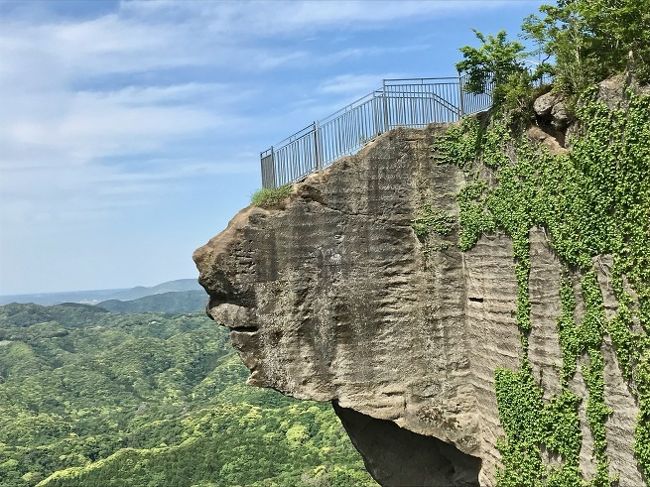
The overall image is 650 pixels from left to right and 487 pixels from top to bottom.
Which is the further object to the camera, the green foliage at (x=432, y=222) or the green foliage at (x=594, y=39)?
the green foliage at (x=432, y=222)

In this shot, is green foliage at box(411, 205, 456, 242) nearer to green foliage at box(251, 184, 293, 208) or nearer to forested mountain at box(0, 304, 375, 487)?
green foliage at box(251, 184, 293, 208)

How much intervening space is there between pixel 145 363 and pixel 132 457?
147 ft

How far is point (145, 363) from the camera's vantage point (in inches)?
3925

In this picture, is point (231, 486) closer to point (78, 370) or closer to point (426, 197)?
point (426, 197)

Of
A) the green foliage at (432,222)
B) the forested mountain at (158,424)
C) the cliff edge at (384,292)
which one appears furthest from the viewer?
the forested mountain at (158,424)

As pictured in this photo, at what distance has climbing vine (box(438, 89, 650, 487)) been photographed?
273 inches

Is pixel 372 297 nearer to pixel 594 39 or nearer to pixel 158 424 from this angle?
pixel 594 39

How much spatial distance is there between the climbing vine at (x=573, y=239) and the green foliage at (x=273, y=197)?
110 inches

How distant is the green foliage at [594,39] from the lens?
7004 millimetres

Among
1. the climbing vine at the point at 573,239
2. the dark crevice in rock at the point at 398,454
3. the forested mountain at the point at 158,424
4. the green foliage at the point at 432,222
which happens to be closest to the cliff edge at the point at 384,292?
the green foliage at the point at 432,222

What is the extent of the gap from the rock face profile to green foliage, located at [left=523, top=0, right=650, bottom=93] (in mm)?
2469

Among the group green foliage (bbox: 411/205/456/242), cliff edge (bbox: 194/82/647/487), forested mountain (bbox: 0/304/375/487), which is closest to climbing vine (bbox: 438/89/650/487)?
cliff edge (bbox: 194/82/647/487)

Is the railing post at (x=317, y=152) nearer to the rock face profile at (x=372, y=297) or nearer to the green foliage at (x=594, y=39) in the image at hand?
the rock face profile at (x=372, y=297)

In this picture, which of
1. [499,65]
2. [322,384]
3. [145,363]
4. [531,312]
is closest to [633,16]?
[499,65]
